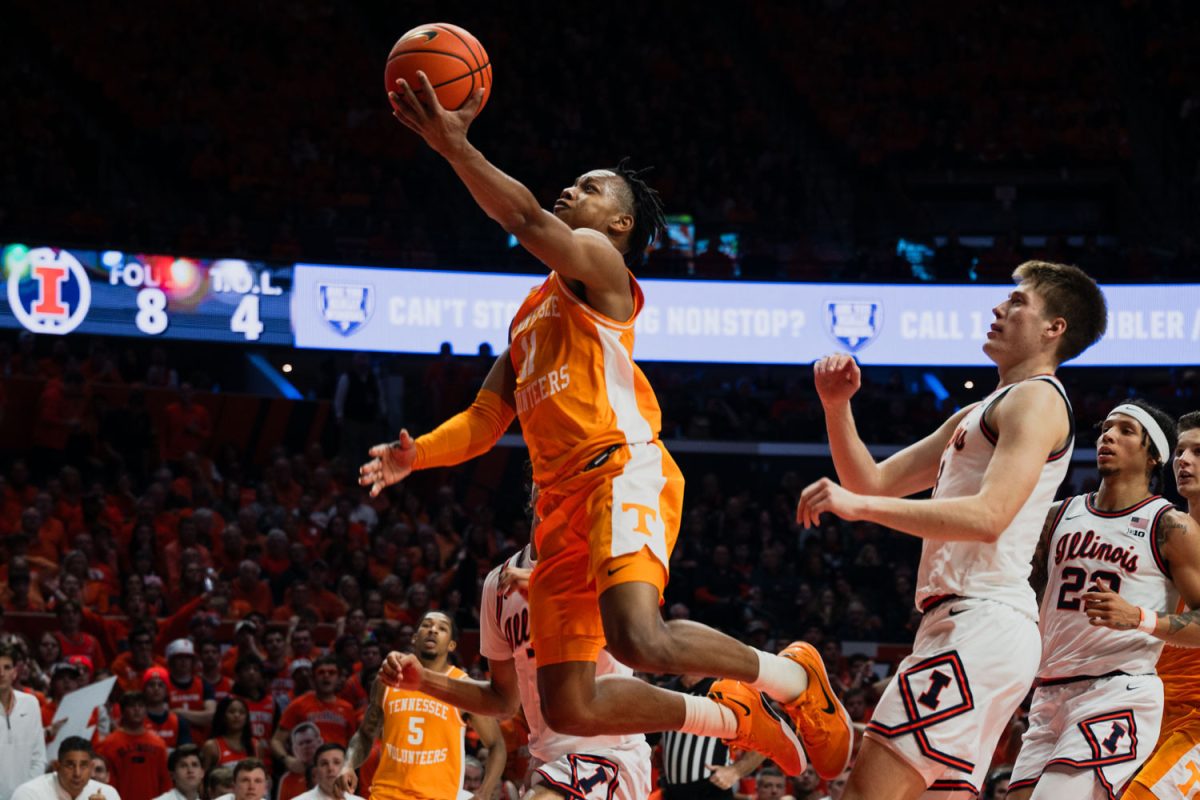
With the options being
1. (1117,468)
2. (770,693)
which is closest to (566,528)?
(770,693)

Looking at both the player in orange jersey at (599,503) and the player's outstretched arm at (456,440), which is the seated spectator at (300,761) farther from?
the player in orange jersey at (599,503)

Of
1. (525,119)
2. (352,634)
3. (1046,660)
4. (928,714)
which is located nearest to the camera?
(928,714)

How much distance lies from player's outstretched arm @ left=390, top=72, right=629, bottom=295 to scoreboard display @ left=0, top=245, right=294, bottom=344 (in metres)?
14.7

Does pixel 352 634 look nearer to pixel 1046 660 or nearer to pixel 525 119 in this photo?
pixel 1046 660

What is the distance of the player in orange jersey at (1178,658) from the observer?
494cm

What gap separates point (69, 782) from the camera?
9.41 metres

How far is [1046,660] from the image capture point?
5.58m

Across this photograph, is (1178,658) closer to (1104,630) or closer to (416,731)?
(1104,630)

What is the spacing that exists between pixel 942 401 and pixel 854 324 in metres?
2.15

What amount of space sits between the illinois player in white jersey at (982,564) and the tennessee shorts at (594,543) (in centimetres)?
83

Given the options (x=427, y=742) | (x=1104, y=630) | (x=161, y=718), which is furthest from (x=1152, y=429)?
(x=161, y=718)

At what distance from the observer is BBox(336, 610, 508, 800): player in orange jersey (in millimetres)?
8633

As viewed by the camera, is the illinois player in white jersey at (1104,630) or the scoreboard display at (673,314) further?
the scoreboard display at (673,314)

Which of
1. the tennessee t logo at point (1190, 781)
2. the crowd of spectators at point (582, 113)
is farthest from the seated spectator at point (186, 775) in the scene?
the crowd of spectators at point (582, 113)
